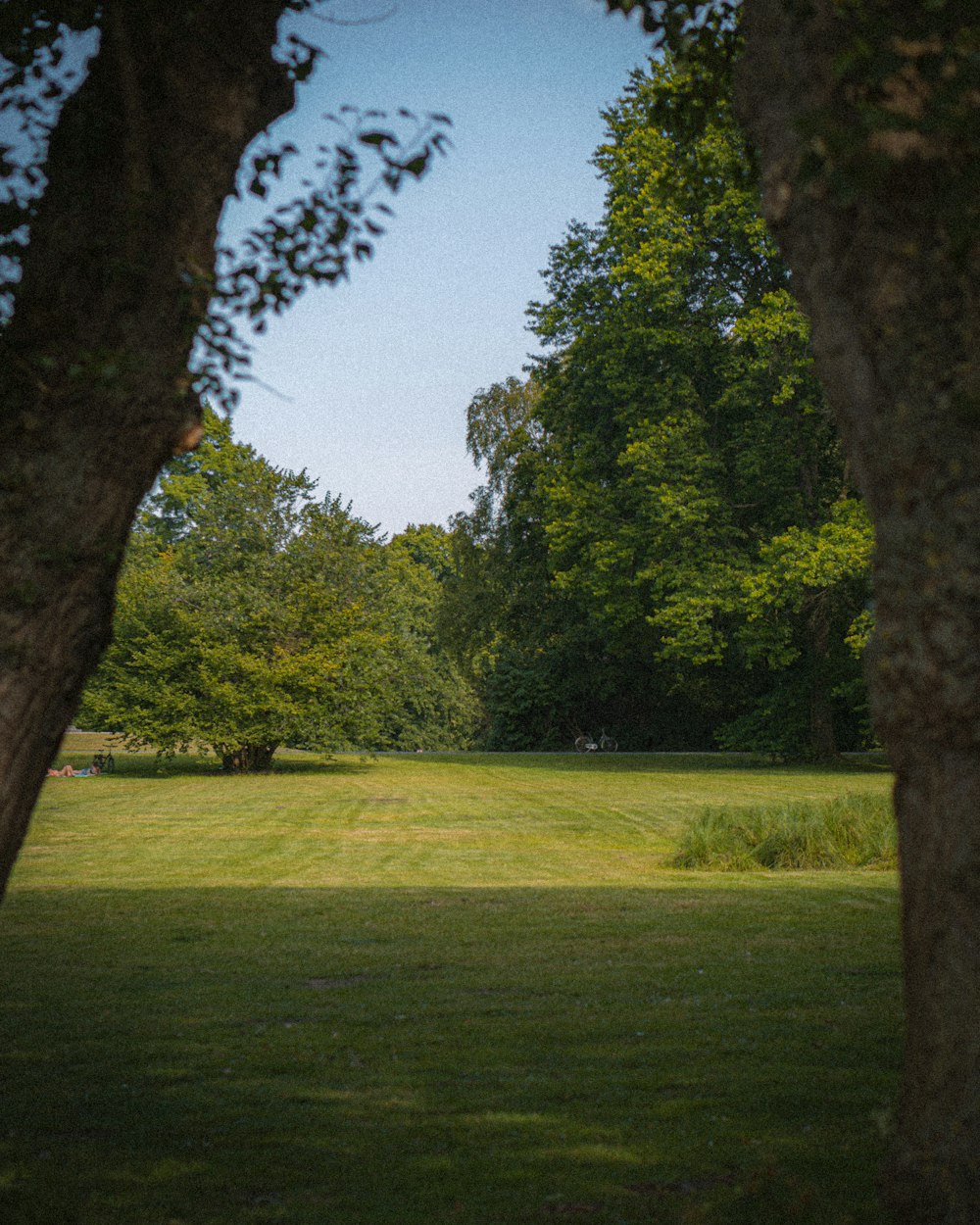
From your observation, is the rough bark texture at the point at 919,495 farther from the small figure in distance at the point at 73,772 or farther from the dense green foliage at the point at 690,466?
the small figure in distance at the point at 73,772

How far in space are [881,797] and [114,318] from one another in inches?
518

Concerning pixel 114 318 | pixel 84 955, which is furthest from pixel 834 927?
pixel 114 318

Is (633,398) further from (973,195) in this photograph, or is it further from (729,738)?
(973,195)

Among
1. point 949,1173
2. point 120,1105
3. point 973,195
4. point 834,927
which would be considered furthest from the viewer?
point 834,927

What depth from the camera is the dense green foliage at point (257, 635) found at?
27469 millimetres

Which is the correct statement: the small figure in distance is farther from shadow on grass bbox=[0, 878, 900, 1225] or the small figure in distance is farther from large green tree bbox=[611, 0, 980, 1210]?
large green tree bbox=[611, 0, 980, 1210]

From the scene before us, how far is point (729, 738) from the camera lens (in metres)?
31.8

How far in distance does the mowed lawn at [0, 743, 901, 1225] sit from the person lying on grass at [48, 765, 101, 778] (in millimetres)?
14995

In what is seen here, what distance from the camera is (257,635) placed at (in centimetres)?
2838

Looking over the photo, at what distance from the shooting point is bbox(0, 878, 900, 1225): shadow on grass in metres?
3.96

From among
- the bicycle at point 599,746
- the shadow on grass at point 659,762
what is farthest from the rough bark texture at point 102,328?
the bicycle at point 599,746

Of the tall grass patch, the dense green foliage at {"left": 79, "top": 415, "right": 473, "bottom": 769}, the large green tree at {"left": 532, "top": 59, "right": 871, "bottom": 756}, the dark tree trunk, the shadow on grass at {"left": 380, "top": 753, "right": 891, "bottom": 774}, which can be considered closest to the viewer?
the tall grass patch

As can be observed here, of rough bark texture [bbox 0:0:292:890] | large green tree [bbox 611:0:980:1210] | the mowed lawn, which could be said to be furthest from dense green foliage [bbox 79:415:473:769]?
large green tree [bbox 611:0:980:1210]

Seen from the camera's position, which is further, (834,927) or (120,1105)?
(834,927)
